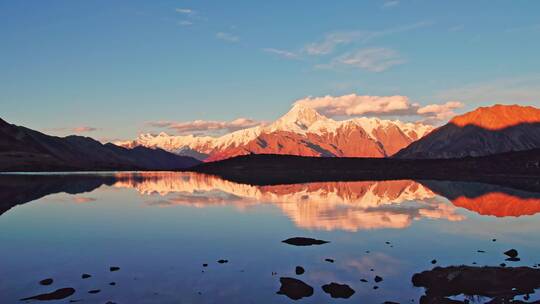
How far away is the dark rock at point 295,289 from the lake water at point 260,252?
0.46ft

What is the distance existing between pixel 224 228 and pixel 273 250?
1745cm

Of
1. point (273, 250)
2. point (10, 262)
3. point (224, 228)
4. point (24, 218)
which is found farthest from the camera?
point (24, 218)

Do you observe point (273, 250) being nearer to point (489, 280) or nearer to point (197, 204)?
point (489, 280)

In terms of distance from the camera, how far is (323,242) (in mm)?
50375

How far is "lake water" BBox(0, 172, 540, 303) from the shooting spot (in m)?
31.7

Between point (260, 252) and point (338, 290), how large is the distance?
15470 millimetres

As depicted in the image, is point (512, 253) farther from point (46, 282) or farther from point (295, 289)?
point (46, 282)

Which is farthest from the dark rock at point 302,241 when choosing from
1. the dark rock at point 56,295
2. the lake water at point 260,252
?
the dark rock at point 56,295

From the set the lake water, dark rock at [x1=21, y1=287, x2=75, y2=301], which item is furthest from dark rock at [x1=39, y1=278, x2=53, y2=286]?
dark rock at [x1=21, y1=287, x2=75, y2=301]

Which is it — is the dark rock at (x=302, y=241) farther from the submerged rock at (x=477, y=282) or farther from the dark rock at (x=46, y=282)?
the dark rock at (x=46, y=282)

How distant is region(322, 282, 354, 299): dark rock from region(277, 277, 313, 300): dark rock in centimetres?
122

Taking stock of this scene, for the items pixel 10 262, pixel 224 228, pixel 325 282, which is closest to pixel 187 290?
pixel 325 282

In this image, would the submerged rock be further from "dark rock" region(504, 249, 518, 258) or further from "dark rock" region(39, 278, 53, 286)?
"dark rock" region(39, 278, 53, 286)

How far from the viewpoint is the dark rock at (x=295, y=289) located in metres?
30.9
